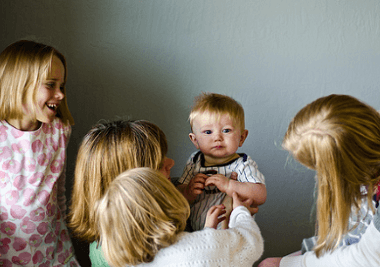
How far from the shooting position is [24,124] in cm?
126

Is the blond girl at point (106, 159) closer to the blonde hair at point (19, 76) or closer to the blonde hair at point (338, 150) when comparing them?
the blonde hair at point (19, 76)

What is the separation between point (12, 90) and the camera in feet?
3.94

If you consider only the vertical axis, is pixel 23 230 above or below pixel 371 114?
below

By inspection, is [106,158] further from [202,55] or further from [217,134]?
[202,55]

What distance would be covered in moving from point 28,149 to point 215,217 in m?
0.68

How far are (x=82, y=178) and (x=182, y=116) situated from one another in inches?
26.6

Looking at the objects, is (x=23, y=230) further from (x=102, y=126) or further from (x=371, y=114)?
(x=371, y=114)

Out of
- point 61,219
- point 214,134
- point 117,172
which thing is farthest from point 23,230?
point 214,134

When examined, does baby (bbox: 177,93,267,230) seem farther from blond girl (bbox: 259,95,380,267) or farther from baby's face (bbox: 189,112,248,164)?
blond girl (bbox: 259,95,380,267)

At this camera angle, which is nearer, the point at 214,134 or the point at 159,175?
the point at 159,175

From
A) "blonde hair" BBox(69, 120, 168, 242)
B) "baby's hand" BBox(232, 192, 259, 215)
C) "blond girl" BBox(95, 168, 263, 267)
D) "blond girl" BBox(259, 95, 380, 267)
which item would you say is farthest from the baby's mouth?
"blond girl" BBox(259, 95, 380, 267)

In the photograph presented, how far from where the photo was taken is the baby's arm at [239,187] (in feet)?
4.03

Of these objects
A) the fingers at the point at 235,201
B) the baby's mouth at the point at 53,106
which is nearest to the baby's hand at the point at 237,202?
the fingers at the point at 235,201

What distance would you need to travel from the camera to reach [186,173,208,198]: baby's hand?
1250mm
